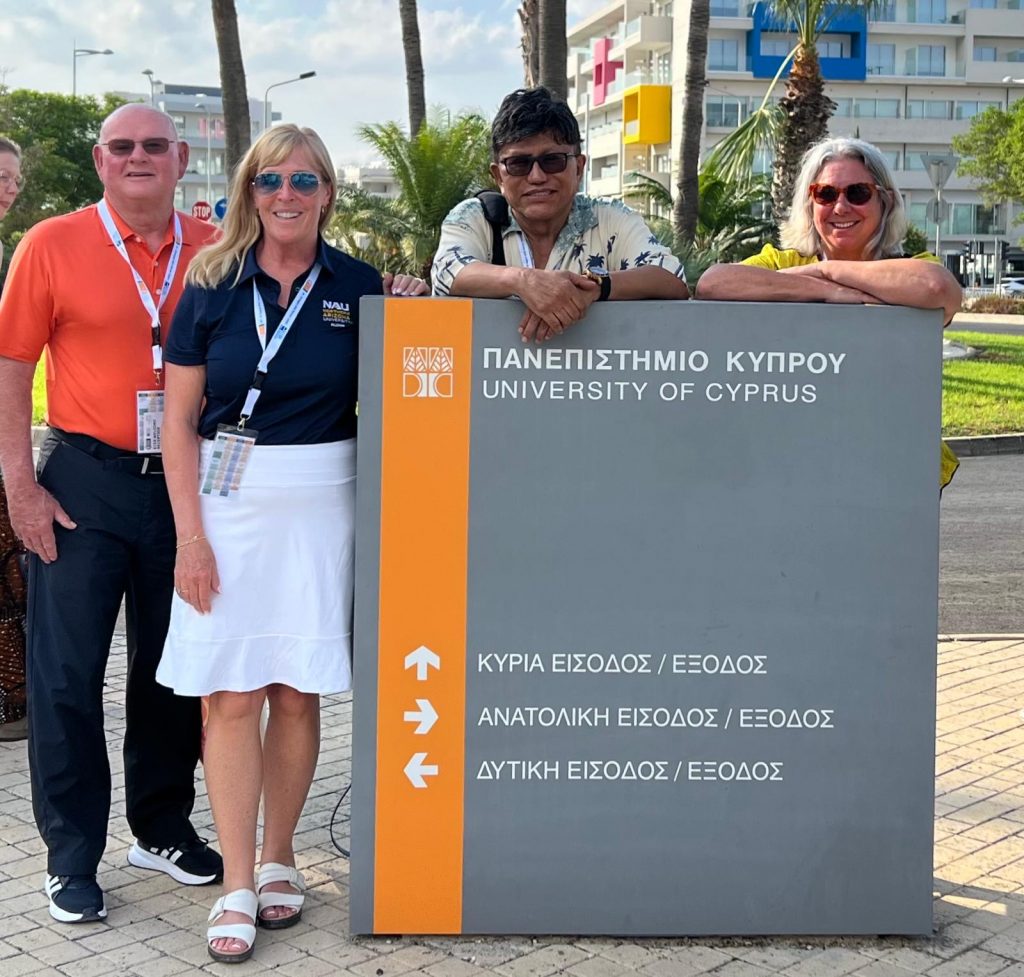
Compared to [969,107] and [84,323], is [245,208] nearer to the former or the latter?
[84,323]

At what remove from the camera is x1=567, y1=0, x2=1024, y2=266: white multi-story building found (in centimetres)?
7919

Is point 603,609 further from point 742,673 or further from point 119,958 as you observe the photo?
point 119,958

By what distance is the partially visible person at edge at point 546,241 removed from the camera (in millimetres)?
3490

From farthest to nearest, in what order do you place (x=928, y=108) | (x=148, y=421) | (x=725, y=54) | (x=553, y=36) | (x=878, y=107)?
1. (x=928, y=108)
2. (x=878, y=107)
3. (x=725, y=54)
4. (x=553, y=36)
5. (x=148, y=421)

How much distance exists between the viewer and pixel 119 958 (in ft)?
12.1

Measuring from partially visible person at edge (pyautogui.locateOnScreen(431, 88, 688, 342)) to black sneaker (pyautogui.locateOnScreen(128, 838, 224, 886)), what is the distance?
5.97 feet

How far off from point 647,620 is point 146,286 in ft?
5.45

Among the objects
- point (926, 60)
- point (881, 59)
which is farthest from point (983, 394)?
point (926, 60)

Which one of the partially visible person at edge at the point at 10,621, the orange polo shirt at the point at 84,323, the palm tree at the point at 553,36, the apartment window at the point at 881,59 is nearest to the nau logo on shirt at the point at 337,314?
the orange polo shirt at the point at 84,323

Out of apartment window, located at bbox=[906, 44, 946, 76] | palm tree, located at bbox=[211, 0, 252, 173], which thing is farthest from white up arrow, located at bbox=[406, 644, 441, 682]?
apartment window, located at bbox=[906, 44, 946, 76]

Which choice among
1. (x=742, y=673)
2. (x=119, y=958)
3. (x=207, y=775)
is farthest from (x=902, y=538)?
(x=119, y=958)

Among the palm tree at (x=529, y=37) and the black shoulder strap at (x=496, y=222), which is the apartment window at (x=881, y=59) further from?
the black shoulder strap at (x=496, y=222)

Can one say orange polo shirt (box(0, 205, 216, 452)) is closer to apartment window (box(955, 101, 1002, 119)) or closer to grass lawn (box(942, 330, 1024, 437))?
grass lawn (box(942, 330, 1024, 437))

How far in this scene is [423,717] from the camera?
3.69 m
